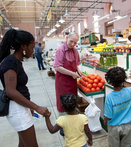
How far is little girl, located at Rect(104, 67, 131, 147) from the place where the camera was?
4.29 feet

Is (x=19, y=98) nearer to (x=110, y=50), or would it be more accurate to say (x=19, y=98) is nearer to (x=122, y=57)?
(x=122, y=57)

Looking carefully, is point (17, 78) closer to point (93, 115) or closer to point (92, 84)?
point (93, 115)

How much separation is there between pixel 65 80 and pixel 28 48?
1.09 meters

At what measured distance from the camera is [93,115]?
2.11 meters

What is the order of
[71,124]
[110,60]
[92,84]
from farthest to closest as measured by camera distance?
[110,60] → [92,84] → [71,124]

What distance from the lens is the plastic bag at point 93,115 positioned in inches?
83.2

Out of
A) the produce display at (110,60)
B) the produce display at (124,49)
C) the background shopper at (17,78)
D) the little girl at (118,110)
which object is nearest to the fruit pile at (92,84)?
the produce display at (110,60)

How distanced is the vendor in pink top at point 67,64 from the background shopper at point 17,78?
2.94 ft

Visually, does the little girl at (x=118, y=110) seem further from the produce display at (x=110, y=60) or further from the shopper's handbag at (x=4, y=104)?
the produce display at (x=110, y=60)

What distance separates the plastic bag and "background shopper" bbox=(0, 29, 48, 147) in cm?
110

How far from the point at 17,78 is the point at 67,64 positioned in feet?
3.59

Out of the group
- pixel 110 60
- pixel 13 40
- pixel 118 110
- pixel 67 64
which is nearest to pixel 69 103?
pixel 118 110

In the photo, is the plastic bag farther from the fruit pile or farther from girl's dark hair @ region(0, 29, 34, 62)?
girl's dark hair @ region(0, 29, 34, 62)

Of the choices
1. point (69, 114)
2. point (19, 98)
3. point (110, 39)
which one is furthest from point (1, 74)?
point (110, 39)
